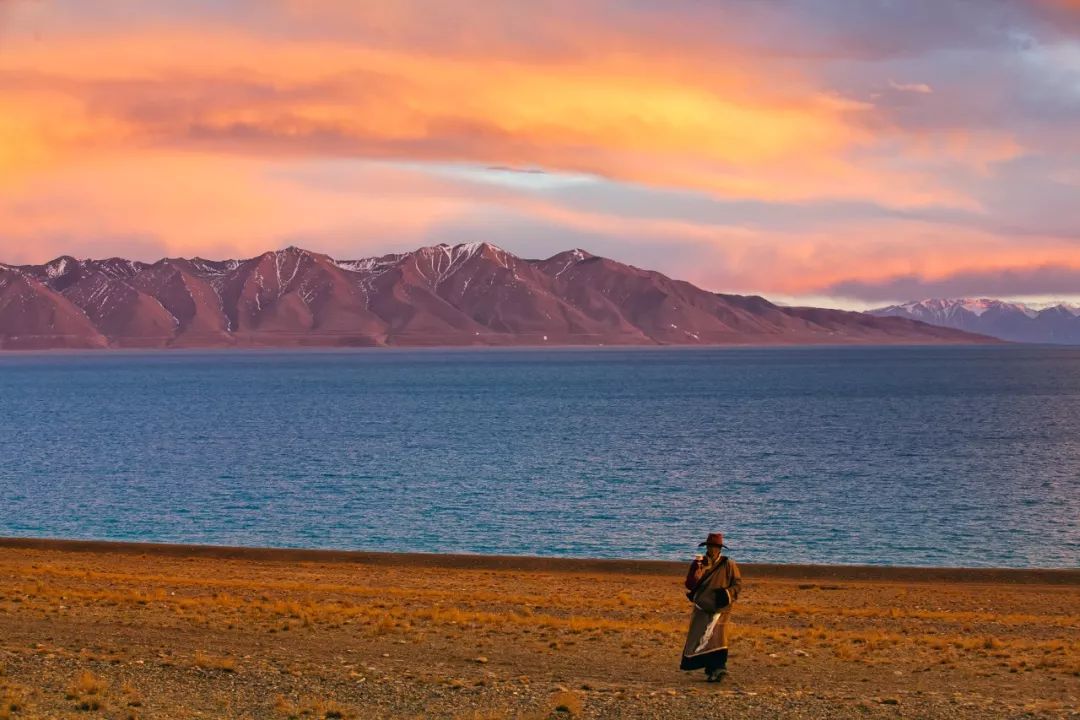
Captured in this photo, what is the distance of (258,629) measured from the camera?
18438 mm

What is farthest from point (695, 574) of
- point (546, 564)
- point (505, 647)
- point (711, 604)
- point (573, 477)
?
point (573, 477)

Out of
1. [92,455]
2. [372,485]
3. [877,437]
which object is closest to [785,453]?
[877,437]

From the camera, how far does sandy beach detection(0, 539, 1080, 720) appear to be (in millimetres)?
13453

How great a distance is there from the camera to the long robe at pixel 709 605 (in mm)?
14109

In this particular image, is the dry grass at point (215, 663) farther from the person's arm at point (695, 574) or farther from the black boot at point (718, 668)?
the black boot at point (718, 668)

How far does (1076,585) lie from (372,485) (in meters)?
31.7

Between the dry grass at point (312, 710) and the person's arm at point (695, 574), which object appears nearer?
the dry grass at point (312, 710)

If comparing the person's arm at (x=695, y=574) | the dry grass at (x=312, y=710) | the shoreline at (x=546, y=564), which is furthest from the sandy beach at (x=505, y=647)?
the person's arm at (x=695, y=574)

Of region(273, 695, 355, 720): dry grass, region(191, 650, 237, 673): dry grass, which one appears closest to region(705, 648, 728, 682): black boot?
region(273, 695, 355, 720): dry grass

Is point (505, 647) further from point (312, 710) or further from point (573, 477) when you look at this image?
point (573, 477)

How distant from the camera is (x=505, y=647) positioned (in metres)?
17.4

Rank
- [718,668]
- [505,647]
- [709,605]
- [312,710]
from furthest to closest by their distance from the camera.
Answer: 1. [505,647]
2. [718,668]
3. [709,605]
4. [312,710]

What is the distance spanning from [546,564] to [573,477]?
23740 mm

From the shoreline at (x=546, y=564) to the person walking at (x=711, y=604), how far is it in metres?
15.1
